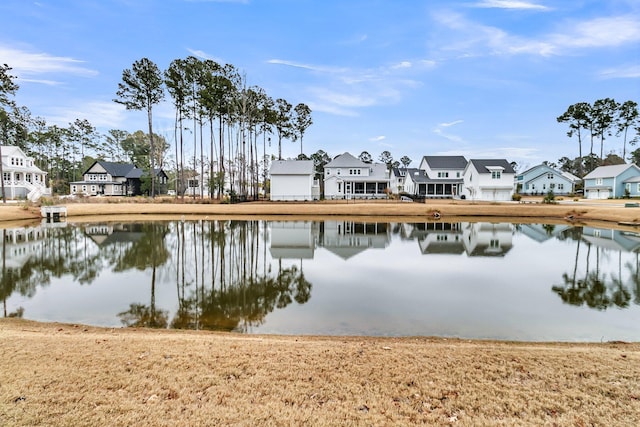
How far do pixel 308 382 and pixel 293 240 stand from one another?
15.8 m

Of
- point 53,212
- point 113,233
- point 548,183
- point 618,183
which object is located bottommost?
point 113,233

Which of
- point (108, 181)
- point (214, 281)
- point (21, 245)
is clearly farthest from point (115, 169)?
point (214, 281)

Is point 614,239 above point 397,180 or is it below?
below

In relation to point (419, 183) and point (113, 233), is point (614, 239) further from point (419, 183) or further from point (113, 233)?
point (419, 183)

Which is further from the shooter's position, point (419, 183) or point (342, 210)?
point (419, 183)

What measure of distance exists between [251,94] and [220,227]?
2830 centimetres

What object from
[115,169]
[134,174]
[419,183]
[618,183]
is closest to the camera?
[618,183]

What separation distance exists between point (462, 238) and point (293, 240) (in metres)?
9.98

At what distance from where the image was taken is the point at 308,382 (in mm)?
4238

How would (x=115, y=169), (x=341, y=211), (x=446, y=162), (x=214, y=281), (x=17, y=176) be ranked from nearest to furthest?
(x=214, y=281) → (x=341, y=211) → (x=17, y=176) → (x=446, y=162) → (x=115, y=169)

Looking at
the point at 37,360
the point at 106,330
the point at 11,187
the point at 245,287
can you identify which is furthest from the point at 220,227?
the point at 11,187

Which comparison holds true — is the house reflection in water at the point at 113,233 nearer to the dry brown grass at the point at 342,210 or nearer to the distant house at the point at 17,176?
the dry brown grass at the point at 342,210

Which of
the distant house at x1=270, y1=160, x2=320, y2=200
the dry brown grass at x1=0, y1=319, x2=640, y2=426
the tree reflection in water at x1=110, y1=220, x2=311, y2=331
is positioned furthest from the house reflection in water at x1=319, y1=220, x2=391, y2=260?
the distant house at x1=270, y1=160, x2=320, y2=200

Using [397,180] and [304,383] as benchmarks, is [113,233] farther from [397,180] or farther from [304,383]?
[397,180]
